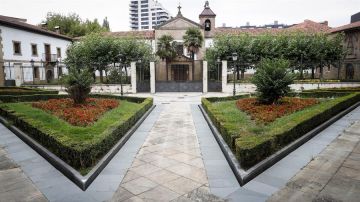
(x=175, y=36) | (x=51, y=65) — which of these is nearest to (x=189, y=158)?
(x=175, y=36)

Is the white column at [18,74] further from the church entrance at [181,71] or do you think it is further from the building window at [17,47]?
the church entrance at [181,71]

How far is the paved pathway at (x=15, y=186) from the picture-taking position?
18.9 feet

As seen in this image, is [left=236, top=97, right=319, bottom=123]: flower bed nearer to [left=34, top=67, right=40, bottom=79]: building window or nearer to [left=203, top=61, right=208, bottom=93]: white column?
[left=203, top=61, right=208, bottom=93]: white column

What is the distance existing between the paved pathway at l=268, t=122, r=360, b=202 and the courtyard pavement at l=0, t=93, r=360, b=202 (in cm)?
9

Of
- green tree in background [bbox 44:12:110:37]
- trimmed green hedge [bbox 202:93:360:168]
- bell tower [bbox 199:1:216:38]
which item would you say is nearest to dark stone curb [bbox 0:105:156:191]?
trimmed green hedge [bbox 202:93:360:168]

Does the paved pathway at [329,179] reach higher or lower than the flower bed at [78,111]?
lower

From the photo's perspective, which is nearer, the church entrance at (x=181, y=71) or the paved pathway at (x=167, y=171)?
the paved pathway at (x=167, y=171)

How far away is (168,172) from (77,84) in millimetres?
8695

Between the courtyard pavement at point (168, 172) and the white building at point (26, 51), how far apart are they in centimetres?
1960

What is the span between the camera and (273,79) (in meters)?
13.2

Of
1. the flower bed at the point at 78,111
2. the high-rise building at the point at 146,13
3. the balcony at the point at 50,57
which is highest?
the high-rise building at the point at 146,13

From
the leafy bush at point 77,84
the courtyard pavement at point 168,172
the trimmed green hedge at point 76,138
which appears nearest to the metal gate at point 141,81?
the leafy bush at point 77,84

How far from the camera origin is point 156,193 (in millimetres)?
5898

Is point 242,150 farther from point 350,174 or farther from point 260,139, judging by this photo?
point 350,174
